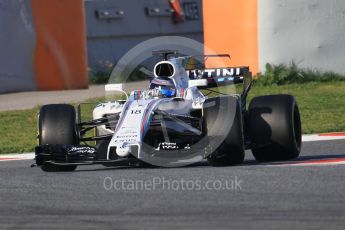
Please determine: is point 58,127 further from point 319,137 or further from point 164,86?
point 319,137

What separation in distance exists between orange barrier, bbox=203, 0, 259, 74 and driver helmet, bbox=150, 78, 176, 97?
1006cm

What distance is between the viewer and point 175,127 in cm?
1098

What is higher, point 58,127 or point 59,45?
point 58,127

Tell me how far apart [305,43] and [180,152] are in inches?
433

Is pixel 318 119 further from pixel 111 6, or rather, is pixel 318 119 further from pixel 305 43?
pixel 111 6

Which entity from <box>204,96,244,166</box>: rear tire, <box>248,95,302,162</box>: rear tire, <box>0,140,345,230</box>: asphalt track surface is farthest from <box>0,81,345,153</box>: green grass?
<box>0,140,345,230</box>: asphalt track surface

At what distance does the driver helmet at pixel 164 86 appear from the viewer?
11.5m

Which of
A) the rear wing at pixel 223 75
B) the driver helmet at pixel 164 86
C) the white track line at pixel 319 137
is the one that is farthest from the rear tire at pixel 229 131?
the white track line at pixel 319 137

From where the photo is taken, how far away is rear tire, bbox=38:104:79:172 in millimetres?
11070

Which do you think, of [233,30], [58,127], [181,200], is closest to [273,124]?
[58,127]

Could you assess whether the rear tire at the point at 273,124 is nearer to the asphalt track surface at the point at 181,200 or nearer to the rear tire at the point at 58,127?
the asphalt track surface at the point at 181,200

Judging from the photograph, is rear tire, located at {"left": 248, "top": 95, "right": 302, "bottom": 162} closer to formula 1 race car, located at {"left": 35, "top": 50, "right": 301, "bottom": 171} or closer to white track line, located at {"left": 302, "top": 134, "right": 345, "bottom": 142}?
formula 1 race car, located at {"left": 35, "top": 50, "right": 301, "bottom": 171}

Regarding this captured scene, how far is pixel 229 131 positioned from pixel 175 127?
80cm

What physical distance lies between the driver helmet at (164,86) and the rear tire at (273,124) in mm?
875
